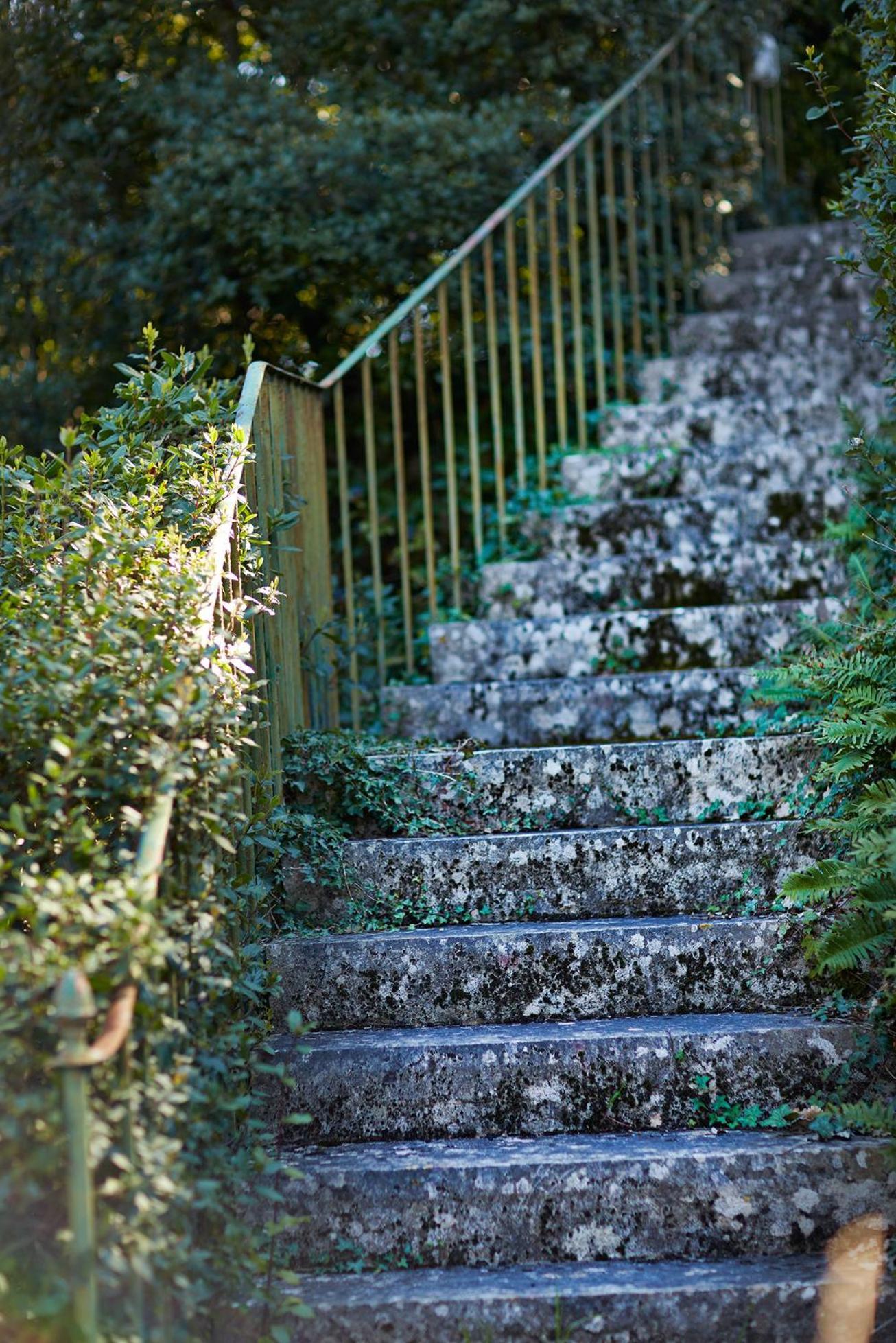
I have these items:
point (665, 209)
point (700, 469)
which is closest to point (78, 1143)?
point (700, 469)

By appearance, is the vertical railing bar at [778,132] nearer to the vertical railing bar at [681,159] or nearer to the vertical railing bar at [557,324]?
the vertical railing bar at [681,159]

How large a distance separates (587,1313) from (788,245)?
5.63m

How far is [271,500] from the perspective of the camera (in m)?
3.28

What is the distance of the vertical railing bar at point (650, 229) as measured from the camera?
228 inches

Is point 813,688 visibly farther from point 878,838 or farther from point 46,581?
point 46,581

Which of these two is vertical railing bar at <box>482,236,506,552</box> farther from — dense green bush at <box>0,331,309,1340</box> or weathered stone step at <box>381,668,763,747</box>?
dense green bush at <box>0,331,309,1340</box>

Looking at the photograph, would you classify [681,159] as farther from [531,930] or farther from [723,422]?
[531,930]

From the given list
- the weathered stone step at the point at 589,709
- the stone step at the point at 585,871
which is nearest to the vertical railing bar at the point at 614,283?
the weathered stone step at the point at 589,709

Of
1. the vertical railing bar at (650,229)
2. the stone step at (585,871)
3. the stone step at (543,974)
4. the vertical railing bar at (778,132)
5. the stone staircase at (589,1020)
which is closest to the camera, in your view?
the stone staircase at (589,1020)

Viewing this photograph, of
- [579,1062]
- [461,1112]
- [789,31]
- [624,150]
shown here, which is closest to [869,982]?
[579,1062]

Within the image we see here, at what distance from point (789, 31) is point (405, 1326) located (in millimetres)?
7745

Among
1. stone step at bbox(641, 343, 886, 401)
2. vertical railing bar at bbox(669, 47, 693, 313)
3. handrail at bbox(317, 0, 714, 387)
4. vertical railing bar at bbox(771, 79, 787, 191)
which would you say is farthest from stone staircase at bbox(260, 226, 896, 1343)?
vertical railing bar at bbox(771, 79, 787, 191)

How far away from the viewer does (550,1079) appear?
2586 mm

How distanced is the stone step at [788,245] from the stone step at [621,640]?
9.67 feet
